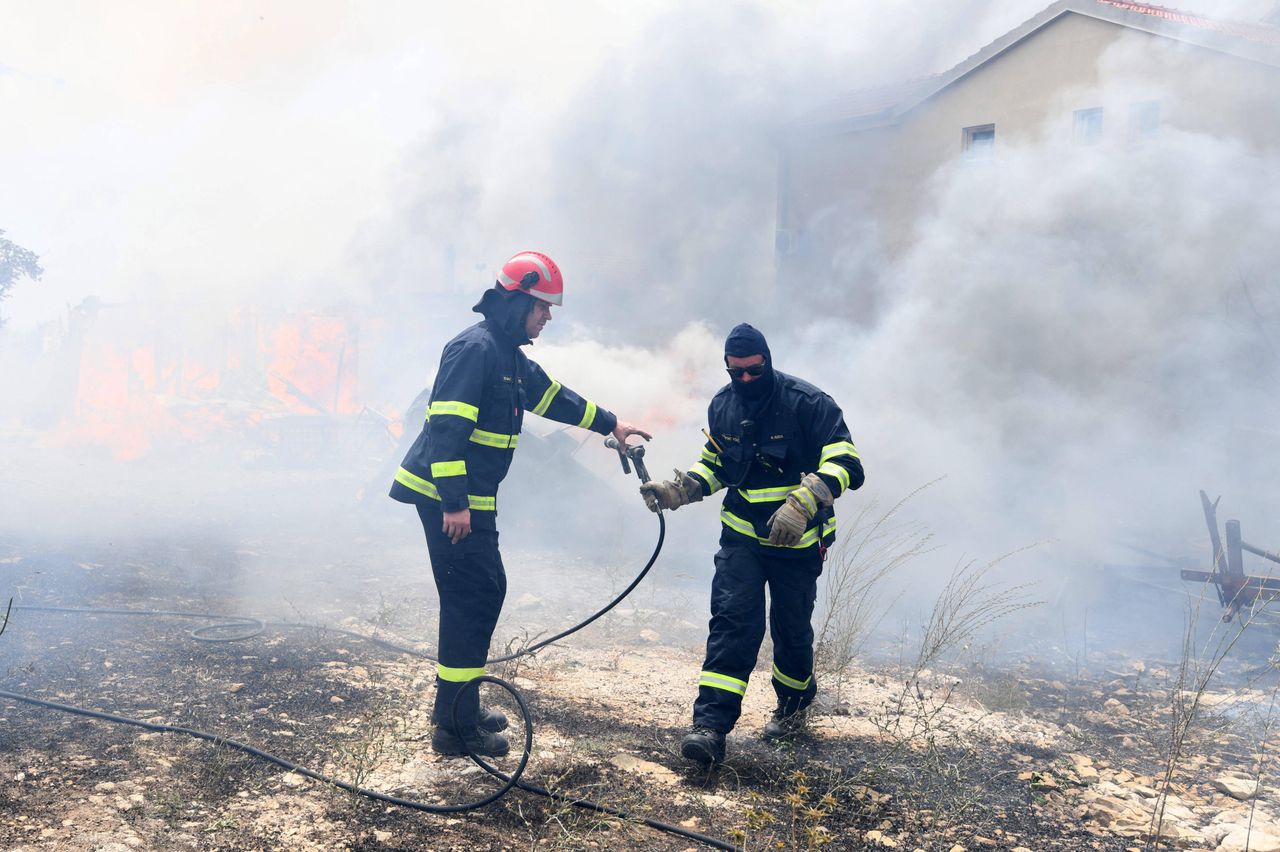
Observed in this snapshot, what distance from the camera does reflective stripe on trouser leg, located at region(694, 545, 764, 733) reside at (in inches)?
131

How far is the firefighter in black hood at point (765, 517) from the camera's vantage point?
3.39 meters

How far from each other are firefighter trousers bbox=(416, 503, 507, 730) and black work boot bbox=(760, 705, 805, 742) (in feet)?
3.91

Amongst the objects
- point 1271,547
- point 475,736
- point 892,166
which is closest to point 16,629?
point 475,736

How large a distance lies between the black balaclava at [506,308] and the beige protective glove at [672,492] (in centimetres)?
85

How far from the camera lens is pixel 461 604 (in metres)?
3.33

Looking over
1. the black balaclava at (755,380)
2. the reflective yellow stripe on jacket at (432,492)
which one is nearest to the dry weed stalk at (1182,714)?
the black balaclava at (755,380)

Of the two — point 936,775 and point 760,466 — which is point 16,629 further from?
point 936,775

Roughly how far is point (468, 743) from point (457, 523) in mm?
801

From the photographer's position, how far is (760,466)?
3555 millimetres

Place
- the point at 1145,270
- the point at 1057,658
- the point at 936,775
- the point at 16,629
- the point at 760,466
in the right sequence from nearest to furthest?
the point at 936,775, the point at 760,466, the point at 16,629, the point at 1057,658, the point at 1145,270

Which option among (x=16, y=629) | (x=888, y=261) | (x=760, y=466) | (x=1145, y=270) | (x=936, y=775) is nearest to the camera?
(x=936, y=775)

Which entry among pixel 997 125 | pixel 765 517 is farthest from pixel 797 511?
pixel 997 125

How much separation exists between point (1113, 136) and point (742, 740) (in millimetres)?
10871

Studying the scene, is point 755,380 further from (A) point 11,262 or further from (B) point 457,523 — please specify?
(A) point 11,262
